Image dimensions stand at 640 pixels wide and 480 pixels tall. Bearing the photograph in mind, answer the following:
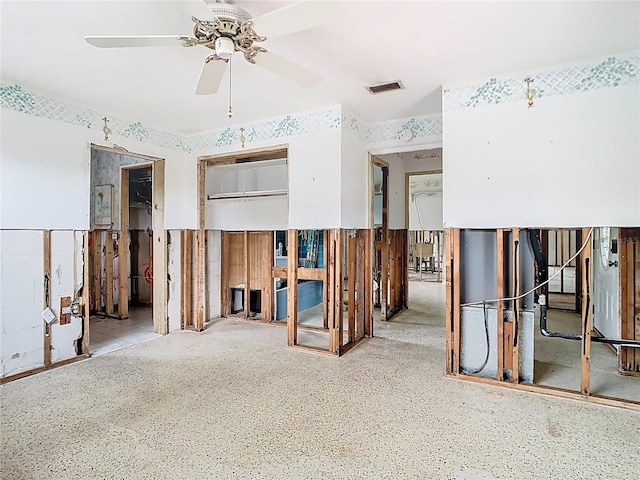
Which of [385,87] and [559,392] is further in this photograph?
[385,87]

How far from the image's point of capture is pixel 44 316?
132 inches

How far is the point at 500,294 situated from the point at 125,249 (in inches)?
195

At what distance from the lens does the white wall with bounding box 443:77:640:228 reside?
8.69 feet

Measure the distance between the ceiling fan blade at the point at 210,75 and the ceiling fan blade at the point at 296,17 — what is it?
0.44 metres

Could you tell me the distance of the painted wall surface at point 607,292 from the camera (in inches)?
139

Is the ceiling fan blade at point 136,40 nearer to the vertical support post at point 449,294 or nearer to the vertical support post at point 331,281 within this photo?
the vertical support post at point 331,281

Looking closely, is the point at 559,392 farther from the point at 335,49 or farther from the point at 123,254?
the point at 123,254

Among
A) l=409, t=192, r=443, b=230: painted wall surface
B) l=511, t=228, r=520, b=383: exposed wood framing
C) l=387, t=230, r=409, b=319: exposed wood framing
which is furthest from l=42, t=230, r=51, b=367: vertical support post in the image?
l=409, t=192, r=443, b=230: painted wall surface

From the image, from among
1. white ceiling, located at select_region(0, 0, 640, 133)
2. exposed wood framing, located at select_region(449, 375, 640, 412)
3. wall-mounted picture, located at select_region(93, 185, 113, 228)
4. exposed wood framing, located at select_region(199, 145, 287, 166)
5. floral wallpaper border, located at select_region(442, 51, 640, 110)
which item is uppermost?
white ceiling, located at select_region(0, 0, 640, 133)

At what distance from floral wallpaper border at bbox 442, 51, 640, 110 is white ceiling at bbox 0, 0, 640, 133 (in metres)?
0.09

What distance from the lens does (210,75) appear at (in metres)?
2.30

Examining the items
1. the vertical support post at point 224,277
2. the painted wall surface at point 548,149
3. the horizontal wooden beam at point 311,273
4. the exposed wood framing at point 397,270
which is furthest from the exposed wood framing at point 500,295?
the vertical support post at point 224,277

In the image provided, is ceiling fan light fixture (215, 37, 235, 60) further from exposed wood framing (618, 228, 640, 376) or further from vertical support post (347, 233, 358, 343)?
exposed wood framing (618, 228, 640, 376)

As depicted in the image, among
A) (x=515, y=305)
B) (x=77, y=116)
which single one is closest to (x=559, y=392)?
(x=515, y=305)
